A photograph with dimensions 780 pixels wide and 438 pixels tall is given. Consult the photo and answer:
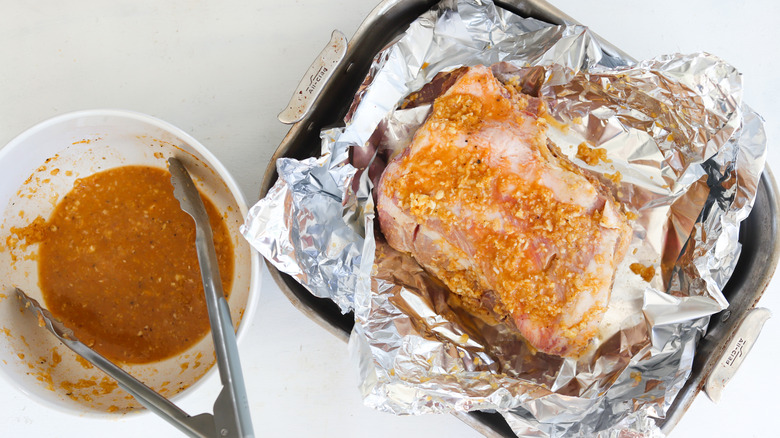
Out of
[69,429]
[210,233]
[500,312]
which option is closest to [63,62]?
[210,233]

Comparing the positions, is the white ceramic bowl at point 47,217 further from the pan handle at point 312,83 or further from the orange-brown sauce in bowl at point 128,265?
the pan handle at point 312,83


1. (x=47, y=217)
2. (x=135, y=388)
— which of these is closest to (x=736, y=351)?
(x=135, y=388)

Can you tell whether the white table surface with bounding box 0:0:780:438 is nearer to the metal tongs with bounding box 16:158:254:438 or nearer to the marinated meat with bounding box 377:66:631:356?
the metal tongs with bounding box 16:158:254:438

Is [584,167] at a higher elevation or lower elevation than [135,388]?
higher

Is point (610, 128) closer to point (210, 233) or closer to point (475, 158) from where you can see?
point (475, 158)

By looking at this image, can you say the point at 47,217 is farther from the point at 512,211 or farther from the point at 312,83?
the point at 512,211

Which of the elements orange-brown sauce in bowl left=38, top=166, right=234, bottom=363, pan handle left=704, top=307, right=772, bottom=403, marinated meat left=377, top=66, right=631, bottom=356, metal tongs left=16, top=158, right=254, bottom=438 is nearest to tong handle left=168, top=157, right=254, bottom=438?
metal tongs left=16, top=158, right=254, bottom=438
